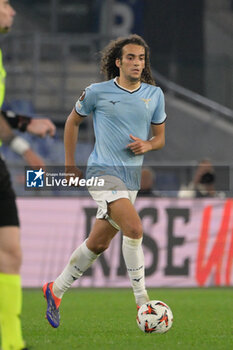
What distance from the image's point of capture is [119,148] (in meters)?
6.75

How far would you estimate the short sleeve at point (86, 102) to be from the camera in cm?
688

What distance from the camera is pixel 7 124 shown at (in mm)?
4645

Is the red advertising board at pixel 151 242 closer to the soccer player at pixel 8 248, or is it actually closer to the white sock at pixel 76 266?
the white sock at pixel 76 266

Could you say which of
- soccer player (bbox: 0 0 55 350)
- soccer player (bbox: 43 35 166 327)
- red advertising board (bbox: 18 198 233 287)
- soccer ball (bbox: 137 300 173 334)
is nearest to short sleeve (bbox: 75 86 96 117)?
soccer player (bbox: 43 35 166 327)

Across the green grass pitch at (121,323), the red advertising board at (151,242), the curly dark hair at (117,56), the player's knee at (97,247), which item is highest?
the curly dark hair at (117,56)

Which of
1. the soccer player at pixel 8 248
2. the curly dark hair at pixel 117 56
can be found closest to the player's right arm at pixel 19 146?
the soccer player at pixel 8 248

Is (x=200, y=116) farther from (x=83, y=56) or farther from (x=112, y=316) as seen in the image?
(x=112, y=316)

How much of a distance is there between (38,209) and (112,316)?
466 centimetres

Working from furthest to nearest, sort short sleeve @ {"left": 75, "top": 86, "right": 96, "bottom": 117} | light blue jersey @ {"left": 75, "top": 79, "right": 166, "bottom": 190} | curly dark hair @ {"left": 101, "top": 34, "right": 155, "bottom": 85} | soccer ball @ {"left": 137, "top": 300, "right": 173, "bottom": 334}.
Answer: curly dark hair @ {"left": 101, "top": 34, "right": 155, "bottom": 85}, short sleeve @ {"left": 75, "top": 86, "right": 96, "bottom": 117}, light blue jersey @ {"left": 75, "top": 79, "right": 166, "bottom": 190}, soccer ball @ {"left": 137, "top": 300, "right": 173, "bottom": 334}

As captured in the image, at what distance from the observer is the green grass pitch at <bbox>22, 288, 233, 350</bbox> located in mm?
5871

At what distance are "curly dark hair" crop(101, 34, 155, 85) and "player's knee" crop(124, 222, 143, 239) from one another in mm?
1258

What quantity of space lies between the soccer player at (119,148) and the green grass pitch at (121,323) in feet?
1.12

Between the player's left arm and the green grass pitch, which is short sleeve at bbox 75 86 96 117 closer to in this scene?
the player's left arm

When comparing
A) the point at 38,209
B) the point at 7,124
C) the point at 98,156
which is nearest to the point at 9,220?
the point at 7,124
